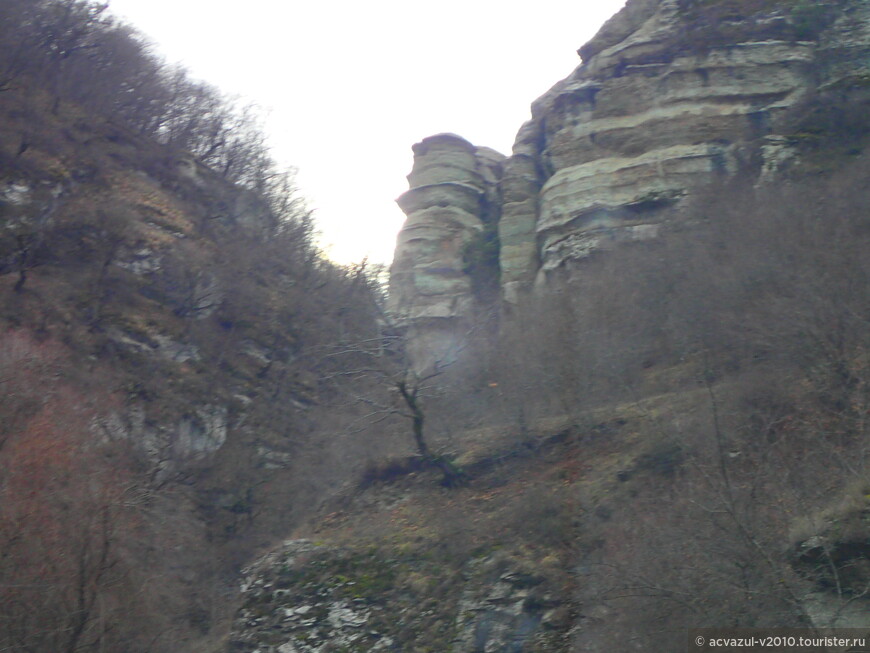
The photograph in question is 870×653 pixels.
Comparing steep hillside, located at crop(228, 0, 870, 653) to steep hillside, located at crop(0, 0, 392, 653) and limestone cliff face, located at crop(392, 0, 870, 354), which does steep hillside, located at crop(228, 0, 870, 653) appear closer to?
limestone cliff face, located at crop(392, 0, 870, 354)

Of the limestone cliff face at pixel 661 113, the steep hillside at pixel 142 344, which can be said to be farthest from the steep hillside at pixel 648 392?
the steep hillside at pixel 142 344

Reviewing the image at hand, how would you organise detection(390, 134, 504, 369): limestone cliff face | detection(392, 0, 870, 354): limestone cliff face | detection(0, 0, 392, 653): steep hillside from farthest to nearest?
detection(390, 134, 504, 369): limestone cliff face
detection(392, 0, 870, 354): limestone cliff face
detection(0, 0, 392, 653): steep hillside

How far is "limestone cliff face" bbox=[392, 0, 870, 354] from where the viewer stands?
2902 cm

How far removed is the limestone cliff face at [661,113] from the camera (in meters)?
29.0

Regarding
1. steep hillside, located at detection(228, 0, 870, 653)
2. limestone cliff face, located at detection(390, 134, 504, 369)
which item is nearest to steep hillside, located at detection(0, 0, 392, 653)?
steep hillside, located at detection(228, 0, 870, 653)

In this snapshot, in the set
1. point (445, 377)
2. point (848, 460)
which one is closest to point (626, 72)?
point (445, 377)

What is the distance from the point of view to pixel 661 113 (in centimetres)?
3083

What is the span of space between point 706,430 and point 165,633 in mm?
10771

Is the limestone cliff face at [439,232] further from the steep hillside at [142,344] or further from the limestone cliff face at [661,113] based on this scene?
the steep hillside at [142,344]

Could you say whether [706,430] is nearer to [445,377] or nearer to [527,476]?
[527,476]

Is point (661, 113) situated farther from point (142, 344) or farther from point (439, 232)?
point (142, 344)

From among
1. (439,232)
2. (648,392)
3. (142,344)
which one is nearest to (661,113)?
(439,232)

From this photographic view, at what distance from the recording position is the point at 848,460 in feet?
35.9

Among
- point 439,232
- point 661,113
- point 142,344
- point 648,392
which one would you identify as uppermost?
point 661,113
